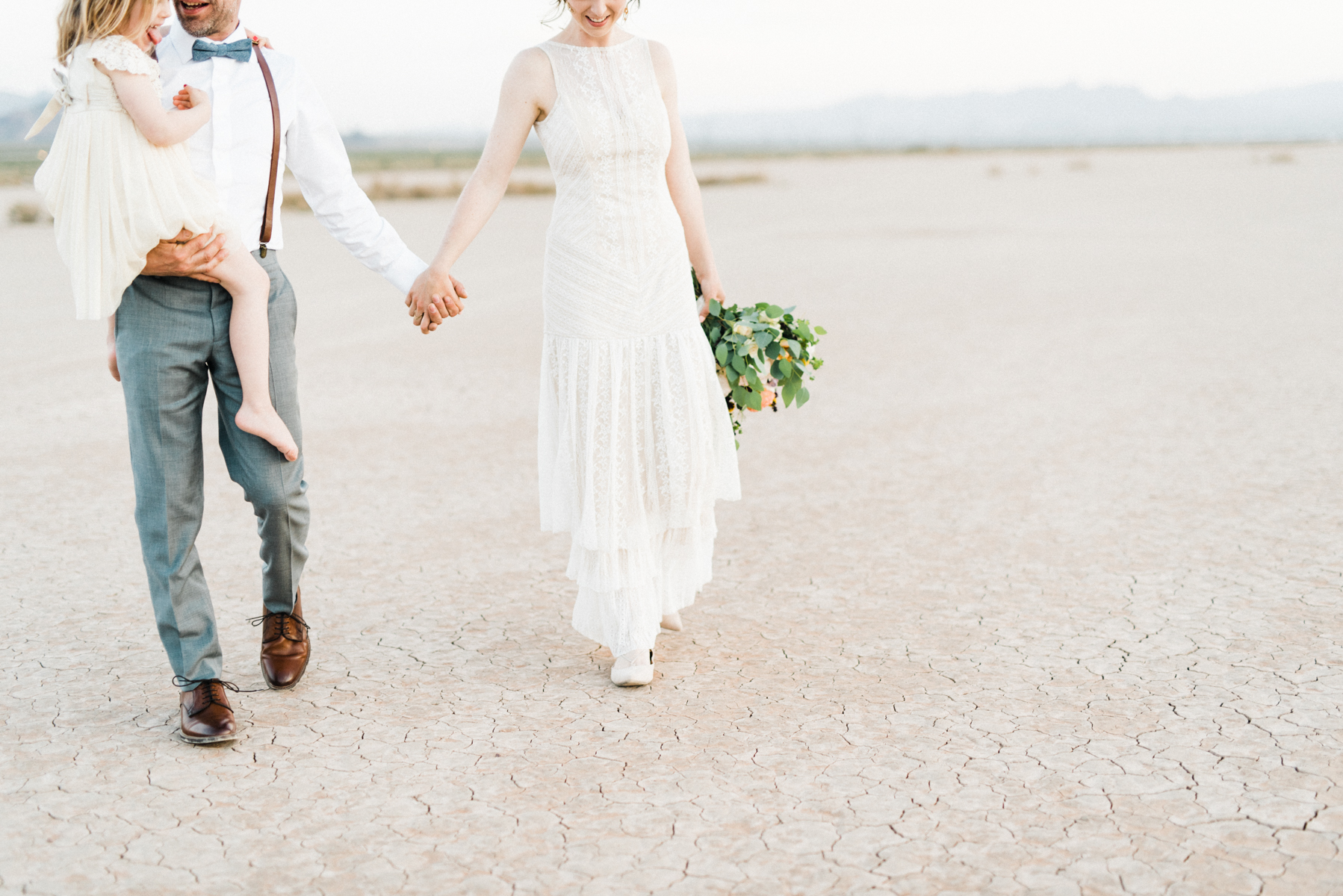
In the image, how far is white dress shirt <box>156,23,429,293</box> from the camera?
130 inches

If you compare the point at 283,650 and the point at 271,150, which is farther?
the point at 283,650

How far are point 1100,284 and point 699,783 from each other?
11088 mm

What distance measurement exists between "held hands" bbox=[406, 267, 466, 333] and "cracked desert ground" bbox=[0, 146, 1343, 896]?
3.54 feet

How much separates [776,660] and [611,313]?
119 cm

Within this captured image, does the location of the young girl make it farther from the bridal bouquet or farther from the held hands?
the bridal bouquet

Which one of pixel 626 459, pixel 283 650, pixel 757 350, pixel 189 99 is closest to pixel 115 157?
pixel 189 99

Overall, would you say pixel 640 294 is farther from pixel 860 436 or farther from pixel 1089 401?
pixel 1089 401

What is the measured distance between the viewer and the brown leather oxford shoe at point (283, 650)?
3.69 m

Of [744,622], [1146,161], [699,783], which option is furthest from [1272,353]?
[1146,161]

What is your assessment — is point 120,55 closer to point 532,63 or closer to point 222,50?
point 222,50

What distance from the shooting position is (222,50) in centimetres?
330

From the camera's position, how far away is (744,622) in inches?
168

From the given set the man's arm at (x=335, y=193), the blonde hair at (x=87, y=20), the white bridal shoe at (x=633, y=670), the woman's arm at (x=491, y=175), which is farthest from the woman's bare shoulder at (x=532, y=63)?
the white bridal shoe at (x=633, y=670)

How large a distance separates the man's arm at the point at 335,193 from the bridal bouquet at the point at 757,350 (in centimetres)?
96
